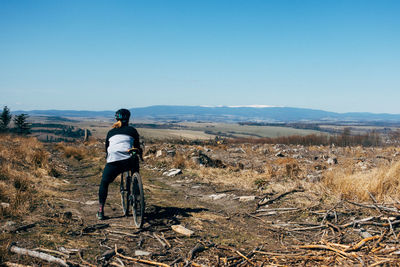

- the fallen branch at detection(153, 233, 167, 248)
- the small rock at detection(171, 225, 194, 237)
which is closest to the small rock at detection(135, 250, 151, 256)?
the fallen branch at detection(153, 233, 167, 248)

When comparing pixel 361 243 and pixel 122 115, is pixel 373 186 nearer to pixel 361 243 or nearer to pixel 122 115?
pixel 361 243

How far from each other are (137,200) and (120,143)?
1.11 metres

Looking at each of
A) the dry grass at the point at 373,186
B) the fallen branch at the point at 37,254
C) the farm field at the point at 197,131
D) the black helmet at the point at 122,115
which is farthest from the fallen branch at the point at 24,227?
the farm field at the point at 197,131

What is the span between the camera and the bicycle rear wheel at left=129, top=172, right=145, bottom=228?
4988 mm

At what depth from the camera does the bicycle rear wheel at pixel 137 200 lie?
4.99 m

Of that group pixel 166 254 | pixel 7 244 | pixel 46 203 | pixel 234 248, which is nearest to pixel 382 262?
pixel 234 248

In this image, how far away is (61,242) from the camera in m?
4.16

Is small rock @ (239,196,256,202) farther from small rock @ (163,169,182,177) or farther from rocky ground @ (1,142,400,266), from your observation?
small rock @ (163,169,182,177)

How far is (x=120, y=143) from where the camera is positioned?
5.38 metres

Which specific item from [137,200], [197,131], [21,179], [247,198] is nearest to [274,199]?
[247,198]

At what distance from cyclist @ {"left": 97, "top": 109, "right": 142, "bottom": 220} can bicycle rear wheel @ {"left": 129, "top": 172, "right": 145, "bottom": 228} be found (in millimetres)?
307

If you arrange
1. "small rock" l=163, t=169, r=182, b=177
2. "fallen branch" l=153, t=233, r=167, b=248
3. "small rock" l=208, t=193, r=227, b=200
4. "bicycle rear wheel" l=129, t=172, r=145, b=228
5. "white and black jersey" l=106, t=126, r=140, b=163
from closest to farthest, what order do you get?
1. "fallen branch" l=153, t=233, r=167, b=248
2. "bicycle rear wheel" l=129, t=172, r=145, b=228
3. "white and black jersey" l=106, t=126, r=140, b=163
4. "small rock" l=208, t=193, r=227, b=200
5. "small rock" l=163, t=169, r=182, b=177

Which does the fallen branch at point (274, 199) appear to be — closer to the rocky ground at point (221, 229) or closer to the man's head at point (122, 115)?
the rocky ground at point (221, 229)

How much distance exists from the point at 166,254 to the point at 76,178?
761cm
